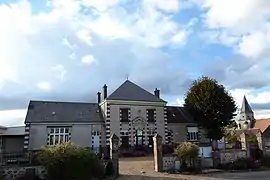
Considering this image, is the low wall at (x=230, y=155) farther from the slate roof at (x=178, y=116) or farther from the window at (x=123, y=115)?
the slate roof at (x=178, y=116)

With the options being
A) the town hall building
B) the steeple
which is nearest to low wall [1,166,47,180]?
the town hall building

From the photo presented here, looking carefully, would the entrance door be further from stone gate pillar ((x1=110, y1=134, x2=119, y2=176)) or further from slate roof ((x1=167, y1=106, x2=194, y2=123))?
stone gate pillar ((x1=110, y1=134, x2=119, y2=176))

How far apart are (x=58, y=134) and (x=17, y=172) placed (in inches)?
682

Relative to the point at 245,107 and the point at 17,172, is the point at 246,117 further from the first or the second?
the point at 17,172

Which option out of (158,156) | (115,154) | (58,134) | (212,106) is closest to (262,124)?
(212,106)

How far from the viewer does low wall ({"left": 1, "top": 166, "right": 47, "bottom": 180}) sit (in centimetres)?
1532

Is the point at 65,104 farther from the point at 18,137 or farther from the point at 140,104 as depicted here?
the point at 140,104

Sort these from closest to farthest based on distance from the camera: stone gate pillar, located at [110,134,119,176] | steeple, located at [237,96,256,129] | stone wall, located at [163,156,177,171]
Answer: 1. stone gate pillar, located at [110,134,119,176]
2. stone wall, located at [163,156,177,171]
3. steeple, located at [237,96,256,129]

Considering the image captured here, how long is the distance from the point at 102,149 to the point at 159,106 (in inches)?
436

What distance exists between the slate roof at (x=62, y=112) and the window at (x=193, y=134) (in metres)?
11.3

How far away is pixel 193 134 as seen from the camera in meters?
38.3

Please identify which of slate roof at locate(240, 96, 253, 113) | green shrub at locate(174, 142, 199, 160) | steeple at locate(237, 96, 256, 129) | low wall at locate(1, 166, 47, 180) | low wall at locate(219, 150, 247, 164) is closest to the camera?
low wall at locate(1, 166, 47, 180)

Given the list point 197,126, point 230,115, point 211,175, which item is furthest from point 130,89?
point 211,175

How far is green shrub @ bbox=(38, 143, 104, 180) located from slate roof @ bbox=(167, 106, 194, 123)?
24.0 m
